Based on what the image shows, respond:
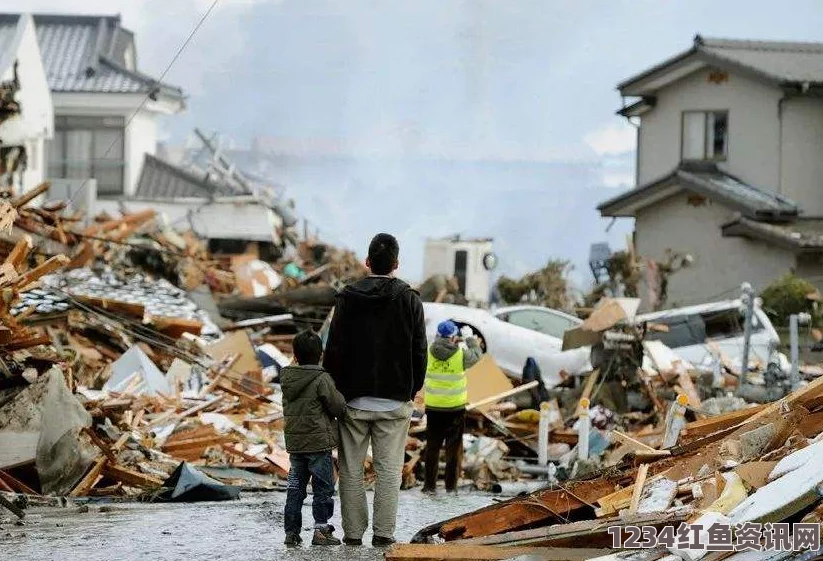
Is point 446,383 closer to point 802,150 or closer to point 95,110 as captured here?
point 802,150

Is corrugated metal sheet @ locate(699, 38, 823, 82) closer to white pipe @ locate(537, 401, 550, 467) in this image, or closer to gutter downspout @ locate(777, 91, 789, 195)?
gutter downspout @ locate(777, 91, 789, 195)

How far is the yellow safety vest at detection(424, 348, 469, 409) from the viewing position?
1655cm

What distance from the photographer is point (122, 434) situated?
15.1 metres

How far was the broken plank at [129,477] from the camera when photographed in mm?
14305

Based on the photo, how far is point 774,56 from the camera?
43562 millimetres

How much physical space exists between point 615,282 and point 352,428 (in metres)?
26.8

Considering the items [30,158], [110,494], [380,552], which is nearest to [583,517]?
[380,552]

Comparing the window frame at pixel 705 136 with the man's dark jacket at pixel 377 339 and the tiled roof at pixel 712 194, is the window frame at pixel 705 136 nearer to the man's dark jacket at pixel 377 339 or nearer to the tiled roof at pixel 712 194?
the tiled roof at pixel 712 194

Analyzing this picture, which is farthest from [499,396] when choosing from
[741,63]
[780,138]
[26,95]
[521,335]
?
[26,95]

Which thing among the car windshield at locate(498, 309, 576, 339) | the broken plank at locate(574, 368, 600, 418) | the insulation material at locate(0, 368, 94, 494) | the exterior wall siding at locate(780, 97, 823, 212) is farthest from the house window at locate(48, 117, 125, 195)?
the insulation material at locate(0, 368, 94, 494)

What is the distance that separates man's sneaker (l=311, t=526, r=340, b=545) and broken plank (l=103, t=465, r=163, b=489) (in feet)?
12.2

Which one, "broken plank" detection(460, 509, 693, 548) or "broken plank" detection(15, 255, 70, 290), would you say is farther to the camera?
"broken plank" detection(15, 255, 70, 290)

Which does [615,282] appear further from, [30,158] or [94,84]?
[94,84]

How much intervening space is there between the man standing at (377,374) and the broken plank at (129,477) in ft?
12.5
